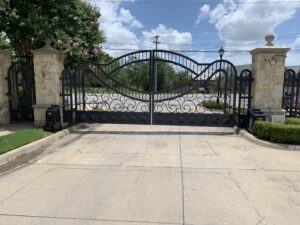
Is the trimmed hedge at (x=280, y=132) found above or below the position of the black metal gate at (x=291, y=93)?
below

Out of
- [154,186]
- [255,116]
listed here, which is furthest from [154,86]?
[154,186]

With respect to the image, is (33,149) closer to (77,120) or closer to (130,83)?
(77,120)

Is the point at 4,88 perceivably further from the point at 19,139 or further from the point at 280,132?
the point at 280,132

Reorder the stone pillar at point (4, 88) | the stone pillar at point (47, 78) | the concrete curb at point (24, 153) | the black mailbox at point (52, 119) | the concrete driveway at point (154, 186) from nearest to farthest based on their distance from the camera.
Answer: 1. the concrete driveway at point (154, 186)
2. the concrete curb at point (24, 153)
3. the black mailbox at point (52, 119)
4. the stone pillar at point (47, 78)
5. the stone pillar at point (4, 88)

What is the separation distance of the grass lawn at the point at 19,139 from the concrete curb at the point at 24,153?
144 millimetres

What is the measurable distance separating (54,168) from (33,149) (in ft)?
5.47

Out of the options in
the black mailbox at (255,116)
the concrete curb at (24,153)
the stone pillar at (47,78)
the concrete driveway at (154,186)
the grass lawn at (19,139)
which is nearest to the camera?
the concrete driveway at (154,186)

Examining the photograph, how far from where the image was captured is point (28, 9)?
8930mm

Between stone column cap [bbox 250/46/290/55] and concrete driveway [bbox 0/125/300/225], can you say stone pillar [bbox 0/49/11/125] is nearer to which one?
concrete driveway [bbox 0/125/300/225]

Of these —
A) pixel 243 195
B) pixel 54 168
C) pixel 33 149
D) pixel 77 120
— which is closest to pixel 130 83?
pixel 77 120

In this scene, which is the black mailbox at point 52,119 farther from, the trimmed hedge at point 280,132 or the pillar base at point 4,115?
the trimmed hedge at point 280,132

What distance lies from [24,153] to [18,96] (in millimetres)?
4482

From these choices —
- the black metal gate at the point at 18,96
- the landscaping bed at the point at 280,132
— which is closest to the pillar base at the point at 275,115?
the landscaping bed at the point at 280,132

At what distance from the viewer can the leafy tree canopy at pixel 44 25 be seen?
8414 millimetres
